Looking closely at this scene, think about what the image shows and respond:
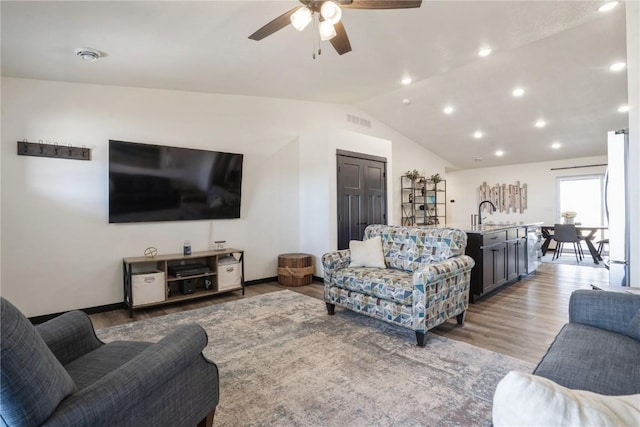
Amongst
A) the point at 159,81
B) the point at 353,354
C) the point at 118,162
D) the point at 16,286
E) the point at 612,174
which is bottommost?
the point at 353,354

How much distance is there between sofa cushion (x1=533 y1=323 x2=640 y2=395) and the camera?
1138 mm

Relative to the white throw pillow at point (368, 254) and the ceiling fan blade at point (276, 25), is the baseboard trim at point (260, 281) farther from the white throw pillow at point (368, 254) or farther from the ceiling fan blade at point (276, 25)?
the ceiling fan blade at point (276, 25)

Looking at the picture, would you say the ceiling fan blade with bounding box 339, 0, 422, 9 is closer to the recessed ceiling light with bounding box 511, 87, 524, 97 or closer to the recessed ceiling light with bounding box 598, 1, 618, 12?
the recessed ceiling light with bounding box 598, 1, 618, 12

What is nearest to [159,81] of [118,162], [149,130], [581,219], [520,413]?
[149,130]

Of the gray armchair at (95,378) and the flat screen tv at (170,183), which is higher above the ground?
the flat screen tv at (170,183)

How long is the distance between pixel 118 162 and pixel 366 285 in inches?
126

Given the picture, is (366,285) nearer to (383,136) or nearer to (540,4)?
(540,4)

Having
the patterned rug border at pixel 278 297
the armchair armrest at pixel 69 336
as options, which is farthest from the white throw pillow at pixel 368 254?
the armchair armrest at pixel 69 336

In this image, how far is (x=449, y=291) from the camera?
2.79 m

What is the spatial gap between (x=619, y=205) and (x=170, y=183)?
4.65m

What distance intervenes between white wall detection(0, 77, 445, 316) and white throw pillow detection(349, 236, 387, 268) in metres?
1.38

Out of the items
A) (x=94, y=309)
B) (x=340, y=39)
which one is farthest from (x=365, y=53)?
(x=94, y=309)

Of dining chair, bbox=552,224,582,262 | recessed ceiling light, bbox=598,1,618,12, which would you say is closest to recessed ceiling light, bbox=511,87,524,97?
recessed ceiling light, bbox=598,1,618,12

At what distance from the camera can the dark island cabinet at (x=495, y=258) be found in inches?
145
